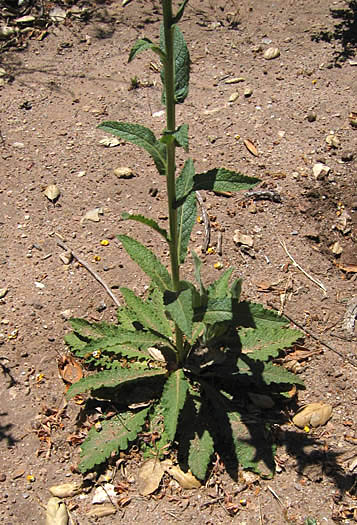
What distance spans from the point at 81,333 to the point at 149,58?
116 inches

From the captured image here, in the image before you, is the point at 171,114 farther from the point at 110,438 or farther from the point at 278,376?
the point at 110,438

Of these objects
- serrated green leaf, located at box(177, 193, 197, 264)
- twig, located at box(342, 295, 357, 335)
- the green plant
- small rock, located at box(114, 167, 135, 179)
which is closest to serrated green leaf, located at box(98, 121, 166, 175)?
the green plant

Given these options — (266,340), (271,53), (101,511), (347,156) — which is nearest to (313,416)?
(266,340)

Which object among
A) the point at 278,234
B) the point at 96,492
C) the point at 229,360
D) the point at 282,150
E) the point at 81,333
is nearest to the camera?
the point at 96,492

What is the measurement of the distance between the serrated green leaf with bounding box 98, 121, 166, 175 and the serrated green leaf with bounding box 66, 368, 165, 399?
1154 millimetres

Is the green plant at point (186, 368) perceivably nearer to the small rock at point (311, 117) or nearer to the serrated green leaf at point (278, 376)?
the serrated green leaf at point (278, 376)

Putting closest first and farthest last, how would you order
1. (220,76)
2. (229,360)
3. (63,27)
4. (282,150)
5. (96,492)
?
(96,492) → (229,360) → (282,150) → (220,76) → (63,27)

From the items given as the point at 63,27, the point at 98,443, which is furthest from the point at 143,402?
the point at 63,27

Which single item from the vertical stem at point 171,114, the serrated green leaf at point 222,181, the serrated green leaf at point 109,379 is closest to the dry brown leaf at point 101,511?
the serrated green leaf at point 109,379

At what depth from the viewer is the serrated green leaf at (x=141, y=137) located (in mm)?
1944

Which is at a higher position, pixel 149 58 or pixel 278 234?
pixel 149 58

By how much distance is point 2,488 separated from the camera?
248 cm

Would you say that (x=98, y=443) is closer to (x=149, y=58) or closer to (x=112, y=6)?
(x=149, y=58)

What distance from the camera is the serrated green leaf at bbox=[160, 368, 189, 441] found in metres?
2.21
